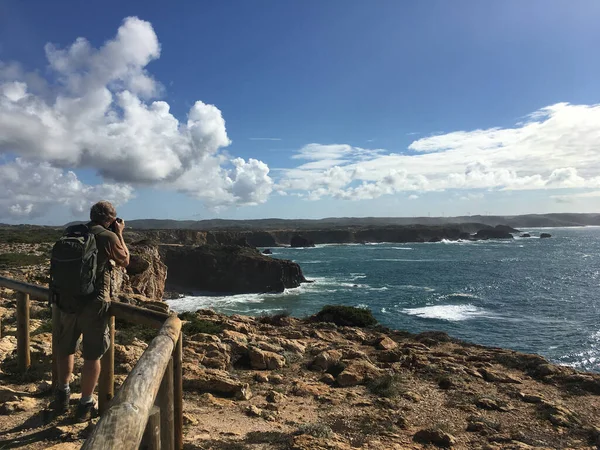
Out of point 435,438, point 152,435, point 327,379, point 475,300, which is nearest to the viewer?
point 152,435

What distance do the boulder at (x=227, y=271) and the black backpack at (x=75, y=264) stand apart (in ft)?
164

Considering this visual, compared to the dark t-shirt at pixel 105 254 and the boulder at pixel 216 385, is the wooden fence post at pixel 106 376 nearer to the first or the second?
the dark t-shirt at pixel 105 254

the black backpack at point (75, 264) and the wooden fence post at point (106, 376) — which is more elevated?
→ the black backpack at point (75, 264)

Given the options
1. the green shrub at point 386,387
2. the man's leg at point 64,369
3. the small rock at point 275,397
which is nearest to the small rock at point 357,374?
the green shrub at point 386,387

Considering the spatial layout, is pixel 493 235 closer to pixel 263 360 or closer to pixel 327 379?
pixel 327 379

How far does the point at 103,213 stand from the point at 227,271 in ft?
177

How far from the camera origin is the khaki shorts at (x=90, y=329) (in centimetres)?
432

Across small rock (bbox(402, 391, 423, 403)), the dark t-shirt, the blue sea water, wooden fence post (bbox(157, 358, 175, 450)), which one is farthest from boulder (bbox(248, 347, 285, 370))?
the blue sea water

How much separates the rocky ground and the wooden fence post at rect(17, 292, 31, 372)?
18 centimetres

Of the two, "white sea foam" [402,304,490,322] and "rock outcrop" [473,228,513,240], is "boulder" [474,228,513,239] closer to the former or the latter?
"rock outcrop" [473,228,513,240]

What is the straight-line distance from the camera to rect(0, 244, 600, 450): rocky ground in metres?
5.43

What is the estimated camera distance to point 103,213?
442 cm

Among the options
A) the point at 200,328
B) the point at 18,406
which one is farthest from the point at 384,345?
the point at 18,406

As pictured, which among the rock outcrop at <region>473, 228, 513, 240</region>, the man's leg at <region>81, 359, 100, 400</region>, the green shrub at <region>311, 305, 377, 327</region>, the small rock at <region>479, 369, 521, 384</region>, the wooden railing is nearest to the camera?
the wooden railing
